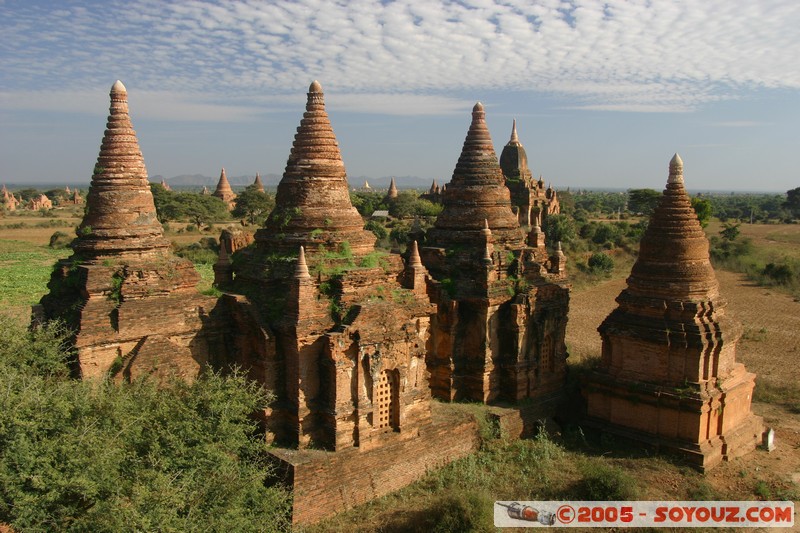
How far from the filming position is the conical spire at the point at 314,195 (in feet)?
50.0

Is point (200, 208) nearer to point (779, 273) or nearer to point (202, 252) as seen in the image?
point (202, 252)

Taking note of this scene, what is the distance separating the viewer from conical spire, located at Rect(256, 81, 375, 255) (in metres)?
15.2

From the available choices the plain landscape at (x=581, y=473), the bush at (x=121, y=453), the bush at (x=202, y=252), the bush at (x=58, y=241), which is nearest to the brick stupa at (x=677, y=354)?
the plain landscape at (x=581, y=473)

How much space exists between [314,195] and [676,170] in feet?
30.4

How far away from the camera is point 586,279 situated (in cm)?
4831

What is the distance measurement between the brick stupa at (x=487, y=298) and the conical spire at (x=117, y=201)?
Result: 7.78 m

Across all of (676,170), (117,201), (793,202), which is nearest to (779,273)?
(676,170)

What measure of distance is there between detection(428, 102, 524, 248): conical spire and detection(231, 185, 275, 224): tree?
49564 mm

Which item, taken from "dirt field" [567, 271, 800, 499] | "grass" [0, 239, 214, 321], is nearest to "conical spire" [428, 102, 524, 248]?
"dirt field" [567, 271, 800, 499]

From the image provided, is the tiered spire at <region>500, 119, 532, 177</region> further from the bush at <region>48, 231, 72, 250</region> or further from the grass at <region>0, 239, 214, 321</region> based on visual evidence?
the bush at <region>48, 231, 72, 250</region>

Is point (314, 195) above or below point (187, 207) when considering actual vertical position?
above

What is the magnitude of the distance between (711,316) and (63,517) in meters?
14.5

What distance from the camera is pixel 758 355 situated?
27688 mm

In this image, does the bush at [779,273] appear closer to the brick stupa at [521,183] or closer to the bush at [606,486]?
the brick stupa at [521,183]
